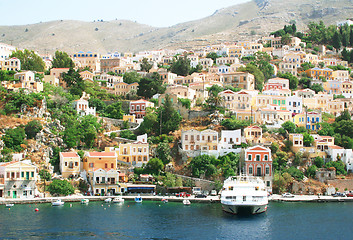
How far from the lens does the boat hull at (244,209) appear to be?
2282 inches

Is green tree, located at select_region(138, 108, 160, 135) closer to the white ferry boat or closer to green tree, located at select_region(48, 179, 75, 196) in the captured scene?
green tree, located at select_region(48, 179, 75, 196)

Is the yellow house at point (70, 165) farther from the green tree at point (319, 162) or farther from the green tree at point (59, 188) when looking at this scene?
the green tree at point (319, 162)

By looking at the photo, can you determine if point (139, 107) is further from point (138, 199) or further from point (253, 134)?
point (138, 199)

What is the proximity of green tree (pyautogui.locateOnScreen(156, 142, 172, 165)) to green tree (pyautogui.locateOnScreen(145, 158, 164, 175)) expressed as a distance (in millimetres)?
1714

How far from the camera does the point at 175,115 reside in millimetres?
79750

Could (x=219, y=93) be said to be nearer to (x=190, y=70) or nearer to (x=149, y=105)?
(x=149, y=105)

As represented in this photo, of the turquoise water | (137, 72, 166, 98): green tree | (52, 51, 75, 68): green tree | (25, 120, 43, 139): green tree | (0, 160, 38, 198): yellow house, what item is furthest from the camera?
(52, 51, 75, 68): green tree

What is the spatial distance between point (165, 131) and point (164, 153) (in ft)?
23.2

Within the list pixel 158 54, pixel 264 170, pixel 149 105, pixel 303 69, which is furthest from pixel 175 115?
pixel 158 54

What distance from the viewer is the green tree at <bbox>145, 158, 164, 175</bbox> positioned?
7037 cm

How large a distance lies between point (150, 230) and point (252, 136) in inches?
1252

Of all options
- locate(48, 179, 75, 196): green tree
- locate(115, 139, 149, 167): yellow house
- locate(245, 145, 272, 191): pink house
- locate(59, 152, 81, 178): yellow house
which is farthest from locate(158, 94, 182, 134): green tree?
locate(48, 179, 75, 196): green tree

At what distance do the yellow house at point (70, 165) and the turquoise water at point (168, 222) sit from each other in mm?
7092

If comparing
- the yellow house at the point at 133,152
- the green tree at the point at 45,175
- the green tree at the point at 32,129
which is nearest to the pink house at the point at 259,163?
the yellow house at the point at 133,152
